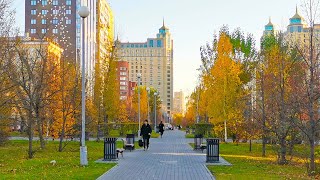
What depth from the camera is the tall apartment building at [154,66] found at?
177 metres

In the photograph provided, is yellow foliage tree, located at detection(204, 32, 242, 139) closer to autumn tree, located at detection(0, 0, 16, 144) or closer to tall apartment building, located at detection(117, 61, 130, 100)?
autumn tree, located at detection(0, 0, 16, 144)

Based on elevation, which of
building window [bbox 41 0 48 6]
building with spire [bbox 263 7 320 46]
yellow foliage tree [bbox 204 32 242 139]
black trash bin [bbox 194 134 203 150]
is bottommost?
black trash bin [bbox 194 134 203 150]

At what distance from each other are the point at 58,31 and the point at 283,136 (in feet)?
301

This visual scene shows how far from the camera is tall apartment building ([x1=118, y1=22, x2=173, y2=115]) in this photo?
177 metres

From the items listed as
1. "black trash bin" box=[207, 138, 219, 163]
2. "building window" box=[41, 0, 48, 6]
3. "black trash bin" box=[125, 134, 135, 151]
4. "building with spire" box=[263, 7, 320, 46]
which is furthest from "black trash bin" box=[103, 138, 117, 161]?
"building window" box=[41, 0, 48, 6]

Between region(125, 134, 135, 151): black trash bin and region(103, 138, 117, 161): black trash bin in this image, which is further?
region(125, 134, 135, 151): black trash bin

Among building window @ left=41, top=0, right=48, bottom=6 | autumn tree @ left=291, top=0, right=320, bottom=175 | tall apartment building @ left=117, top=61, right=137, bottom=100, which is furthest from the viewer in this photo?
tall apartment building @ left=117, top=61, right=137, bottom=100

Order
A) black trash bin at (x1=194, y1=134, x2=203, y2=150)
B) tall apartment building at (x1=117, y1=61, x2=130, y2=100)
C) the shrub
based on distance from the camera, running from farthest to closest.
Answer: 1. tall apartment building at (x1=117, y1=61, x2=130, y2=100)
2. the shrub
3. black trash bin at (x1=194, y1=134, x2=203, y2=150)

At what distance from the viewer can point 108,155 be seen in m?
23.2

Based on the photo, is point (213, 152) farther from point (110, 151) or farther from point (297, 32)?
point (297, 32)

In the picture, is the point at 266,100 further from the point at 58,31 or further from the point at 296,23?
the point at 58,31

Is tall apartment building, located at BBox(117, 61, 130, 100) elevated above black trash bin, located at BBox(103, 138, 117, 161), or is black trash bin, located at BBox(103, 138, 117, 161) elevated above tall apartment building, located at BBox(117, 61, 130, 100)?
tall apartment building, located at BBox(117, 61, 130, 100)

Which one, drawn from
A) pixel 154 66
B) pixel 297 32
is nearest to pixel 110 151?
pixel 297 32

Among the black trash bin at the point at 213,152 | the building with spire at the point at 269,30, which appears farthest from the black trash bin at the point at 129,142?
the building with spire at the point at 269,30
